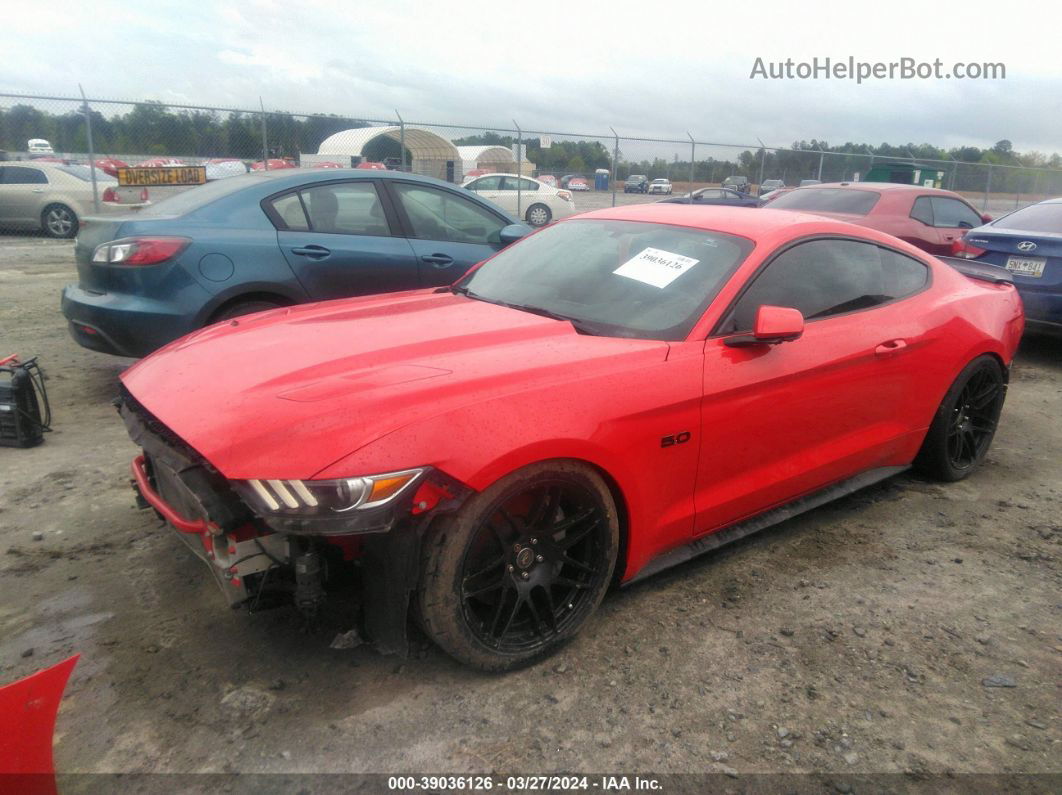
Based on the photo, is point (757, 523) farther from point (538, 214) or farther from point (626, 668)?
point (538, 214)

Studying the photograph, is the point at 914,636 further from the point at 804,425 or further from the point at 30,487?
the point at 30,487

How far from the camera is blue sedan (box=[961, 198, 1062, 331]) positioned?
668 cm

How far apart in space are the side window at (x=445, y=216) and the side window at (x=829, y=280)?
275 cm

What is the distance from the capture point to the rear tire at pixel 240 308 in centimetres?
481

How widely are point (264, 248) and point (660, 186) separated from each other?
1989 centimetres

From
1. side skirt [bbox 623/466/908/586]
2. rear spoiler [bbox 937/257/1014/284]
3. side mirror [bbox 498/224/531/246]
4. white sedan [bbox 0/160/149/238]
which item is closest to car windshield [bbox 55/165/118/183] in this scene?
white sedan [bbox 0/160/149/238]

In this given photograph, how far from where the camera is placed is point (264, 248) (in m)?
4.92

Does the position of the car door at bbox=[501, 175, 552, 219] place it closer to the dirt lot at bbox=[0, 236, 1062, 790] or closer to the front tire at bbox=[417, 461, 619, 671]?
the dirt lot at bbox=[0, 236, 1062, 790]

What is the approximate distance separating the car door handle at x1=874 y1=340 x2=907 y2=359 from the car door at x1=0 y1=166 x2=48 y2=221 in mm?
15452

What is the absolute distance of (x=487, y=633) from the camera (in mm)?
2490

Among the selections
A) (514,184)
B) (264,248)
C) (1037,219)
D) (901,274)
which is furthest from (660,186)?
(901,274)

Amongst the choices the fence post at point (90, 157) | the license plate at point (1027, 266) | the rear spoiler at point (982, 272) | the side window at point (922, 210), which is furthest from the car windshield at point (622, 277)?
the fence post at point (90, 157)

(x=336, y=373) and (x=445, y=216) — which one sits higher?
(x=445, y=216)

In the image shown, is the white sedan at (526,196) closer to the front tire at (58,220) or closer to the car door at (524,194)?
the car door at (524,194)
